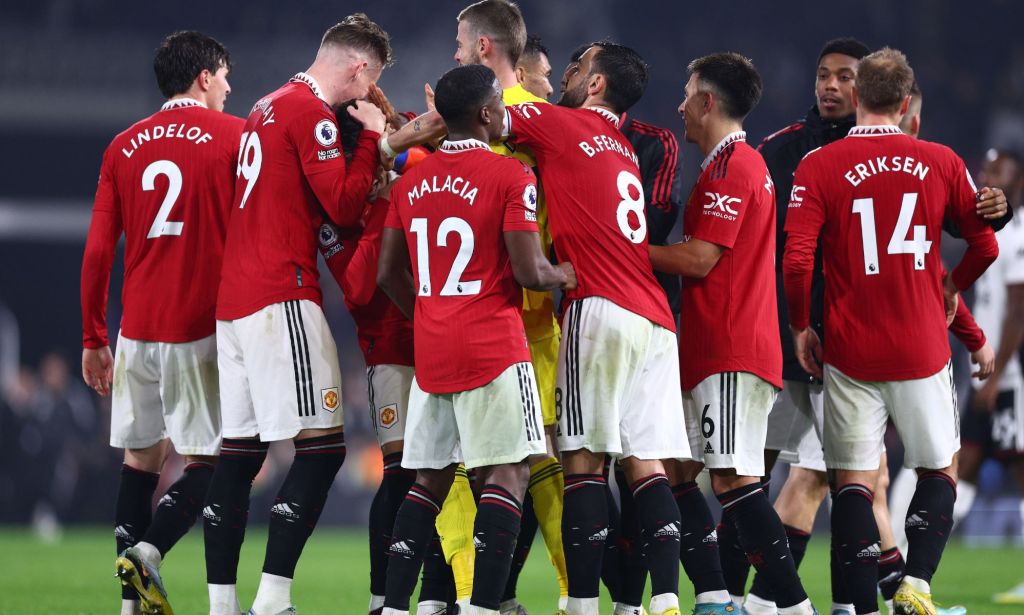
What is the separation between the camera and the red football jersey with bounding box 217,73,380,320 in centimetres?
536

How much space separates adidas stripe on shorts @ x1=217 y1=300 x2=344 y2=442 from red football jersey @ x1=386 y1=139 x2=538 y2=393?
488 millimetres

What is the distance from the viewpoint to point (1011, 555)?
511 inches

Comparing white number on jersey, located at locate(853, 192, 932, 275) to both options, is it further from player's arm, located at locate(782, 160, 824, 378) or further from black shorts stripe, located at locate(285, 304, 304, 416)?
black shorts stripe, located at locate(285, 304, 304, 416)

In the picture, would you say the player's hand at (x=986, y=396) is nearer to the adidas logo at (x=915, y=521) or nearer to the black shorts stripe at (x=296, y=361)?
the adidas logo at (x=915, y=521)

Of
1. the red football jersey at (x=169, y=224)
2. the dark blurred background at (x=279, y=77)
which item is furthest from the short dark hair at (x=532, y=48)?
the dark blurred background at (x=279, y=77)

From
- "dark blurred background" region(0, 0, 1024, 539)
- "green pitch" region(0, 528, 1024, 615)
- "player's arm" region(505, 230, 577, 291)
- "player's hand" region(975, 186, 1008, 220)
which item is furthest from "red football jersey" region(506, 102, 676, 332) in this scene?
"dark blurred background" region(0, 0, 1024, 539)

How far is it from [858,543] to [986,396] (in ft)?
10.1

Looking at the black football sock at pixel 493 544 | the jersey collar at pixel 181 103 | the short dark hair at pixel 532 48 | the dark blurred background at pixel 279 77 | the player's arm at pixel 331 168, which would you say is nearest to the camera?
the black football sock at pixel 493 544

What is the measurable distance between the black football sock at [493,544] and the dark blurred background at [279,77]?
13.5 meters

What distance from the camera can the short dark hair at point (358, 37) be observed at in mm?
5703

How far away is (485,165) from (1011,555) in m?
9.98

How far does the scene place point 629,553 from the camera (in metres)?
5.77

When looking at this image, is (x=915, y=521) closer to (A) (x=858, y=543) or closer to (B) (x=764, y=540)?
(A) (x=858, y=543)

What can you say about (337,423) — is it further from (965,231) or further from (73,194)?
(73,194)
